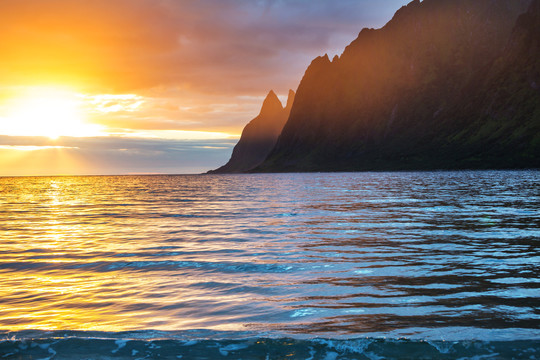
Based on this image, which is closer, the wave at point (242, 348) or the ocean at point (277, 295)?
the wave at point (242, 348)

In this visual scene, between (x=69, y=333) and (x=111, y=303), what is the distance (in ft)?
8.18

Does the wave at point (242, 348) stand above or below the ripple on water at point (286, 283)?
above

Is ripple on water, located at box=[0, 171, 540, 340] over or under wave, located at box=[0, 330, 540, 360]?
under

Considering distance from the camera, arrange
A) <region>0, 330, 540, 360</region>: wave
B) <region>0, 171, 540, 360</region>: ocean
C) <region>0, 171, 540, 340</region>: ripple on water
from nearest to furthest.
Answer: <region>0, 330, 540, 360</region>: wave < <region>0, 171, 540, 360</region>: ocean < <region>0, 171, 540, 340</region>: ripple on water

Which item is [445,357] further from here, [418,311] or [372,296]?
[372,296]

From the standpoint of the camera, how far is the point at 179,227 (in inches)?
1168

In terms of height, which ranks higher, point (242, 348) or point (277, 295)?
point (242, 348)

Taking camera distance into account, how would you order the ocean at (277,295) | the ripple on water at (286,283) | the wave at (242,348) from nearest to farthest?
the wave at (242,348)
the ocean at (277,295)
the ripple on water at (286,283)

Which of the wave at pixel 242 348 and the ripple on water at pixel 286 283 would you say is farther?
the ripple on water at pixel 286 283

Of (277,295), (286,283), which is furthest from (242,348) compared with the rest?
(286,283)

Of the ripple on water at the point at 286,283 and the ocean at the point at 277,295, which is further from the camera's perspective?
the ripple on water at the point at 286,283

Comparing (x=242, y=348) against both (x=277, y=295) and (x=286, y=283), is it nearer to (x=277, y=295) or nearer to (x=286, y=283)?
(x=277, y=295)

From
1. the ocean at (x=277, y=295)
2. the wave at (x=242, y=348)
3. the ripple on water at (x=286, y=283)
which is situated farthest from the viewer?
the ripple on water at (x=286, y=283)

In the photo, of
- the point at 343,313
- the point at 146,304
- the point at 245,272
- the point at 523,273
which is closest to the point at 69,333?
the point at 146,304
